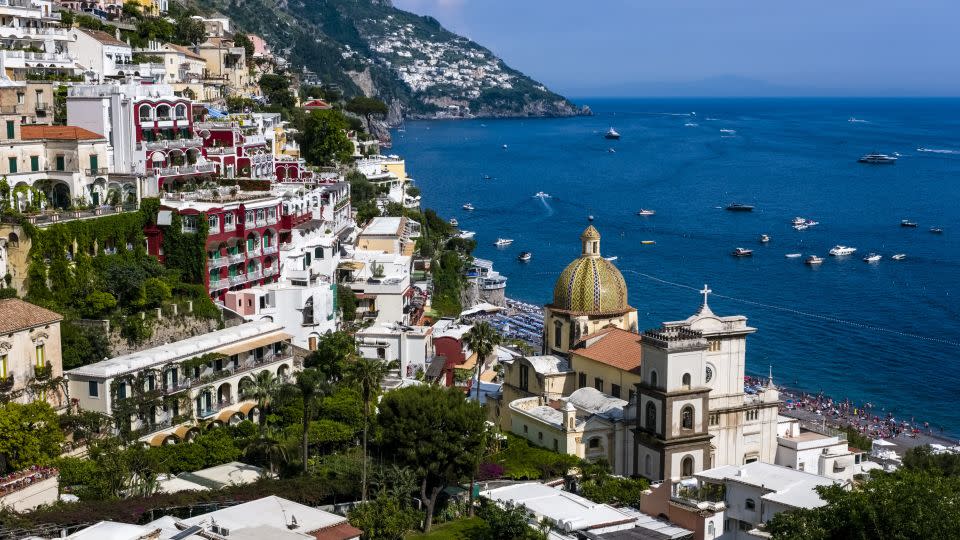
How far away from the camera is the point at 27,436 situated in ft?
119

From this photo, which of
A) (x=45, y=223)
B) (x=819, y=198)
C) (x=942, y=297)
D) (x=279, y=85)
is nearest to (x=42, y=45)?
(x=45, y=223)

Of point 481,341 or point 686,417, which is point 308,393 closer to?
point 481,341

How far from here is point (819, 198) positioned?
14600 centimetres

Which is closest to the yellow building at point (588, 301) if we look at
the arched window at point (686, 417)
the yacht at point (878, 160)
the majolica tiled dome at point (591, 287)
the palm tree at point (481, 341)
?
the majolica tiled dome at point (591, 287)

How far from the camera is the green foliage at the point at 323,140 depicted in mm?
83938

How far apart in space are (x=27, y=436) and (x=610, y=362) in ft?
67.2

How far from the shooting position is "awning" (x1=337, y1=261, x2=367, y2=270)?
60.1 m

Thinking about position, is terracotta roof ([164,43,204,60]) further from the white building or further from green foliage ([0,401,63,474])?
the white building

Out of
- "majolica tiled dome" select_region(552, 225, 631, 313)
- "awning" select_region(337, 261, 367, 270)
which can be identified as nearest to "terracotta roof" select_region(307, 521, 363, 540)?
"majolica tiled dome" select_region(552, 225, 631, 313)

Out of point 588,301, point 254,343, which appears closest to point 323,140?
point 254,343

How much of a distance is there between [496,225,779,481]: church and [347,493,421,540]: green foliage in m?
9.63

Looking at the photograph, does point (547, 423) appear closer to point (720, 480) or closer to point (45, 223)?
point (720, 480)

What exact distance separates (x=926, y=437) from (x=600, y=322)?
22.5 meters

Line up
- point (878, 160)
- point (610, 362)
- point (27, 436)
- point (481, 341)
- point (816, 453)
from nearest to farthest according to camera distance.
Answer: point (27, 436), point (816, 453), point (610, 362), point (481, 341), point (878, 160)
